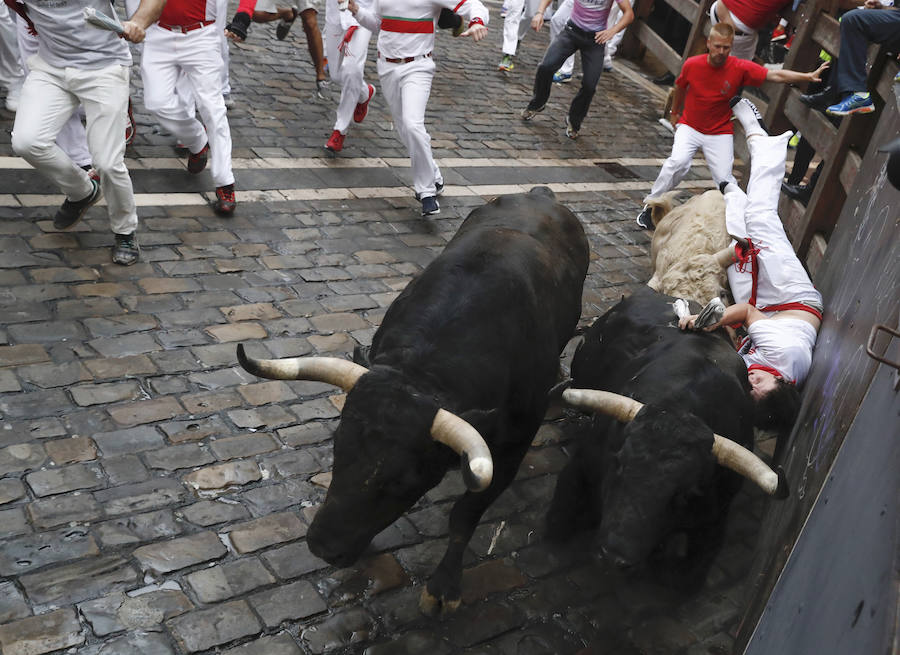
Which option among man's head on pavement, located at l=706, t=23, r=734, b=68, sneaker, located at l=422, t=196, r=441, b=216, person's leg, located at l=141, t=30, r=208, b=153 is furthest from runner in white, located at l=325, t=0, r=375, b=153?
man's head on pavement, located at l=706, t=23, r=734, b=68

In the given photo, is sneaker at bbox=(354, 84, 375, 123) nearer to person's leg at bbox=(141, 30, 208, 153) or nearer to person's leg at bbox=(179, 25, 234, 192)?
person's leg at bbox=(179, 25, 234, 192)

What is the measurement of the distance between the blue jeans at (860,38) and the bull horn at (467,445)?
6277 mm

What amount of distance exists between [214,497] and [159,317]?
186cm

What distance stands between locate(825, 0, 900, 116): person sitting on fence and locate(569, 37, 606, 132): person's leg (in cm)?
387

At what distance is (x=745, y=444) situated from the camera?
15.3 ft

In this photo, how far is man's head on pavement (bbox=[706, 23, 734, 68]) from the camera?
8.77 meters

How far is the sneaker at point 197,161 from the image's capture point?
7.89m

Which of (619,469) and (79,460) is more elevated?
(619,469)

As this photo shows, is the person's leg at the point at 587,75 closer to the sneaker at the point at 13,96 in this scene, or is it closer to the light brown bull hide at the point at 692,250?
the light brown bull hide at the point at 692,250

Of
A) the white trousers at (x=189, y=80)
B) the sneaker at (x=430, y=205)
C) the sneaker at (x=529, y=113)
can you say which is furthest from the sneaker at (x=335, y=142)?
the sneaker at (x=529, y=113)

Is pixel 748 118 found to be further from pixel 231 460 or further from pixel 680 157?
pixel 231 460

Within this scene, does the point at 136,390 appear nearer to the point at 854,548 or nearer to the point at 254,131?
the point at 854,548

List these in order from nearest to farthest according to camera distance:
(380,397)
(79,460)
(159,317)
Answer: (380,397)
(79,460)
(159,317)

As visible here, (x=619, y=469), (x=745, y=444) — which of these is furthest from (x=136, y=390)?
(x=745, y=444)
